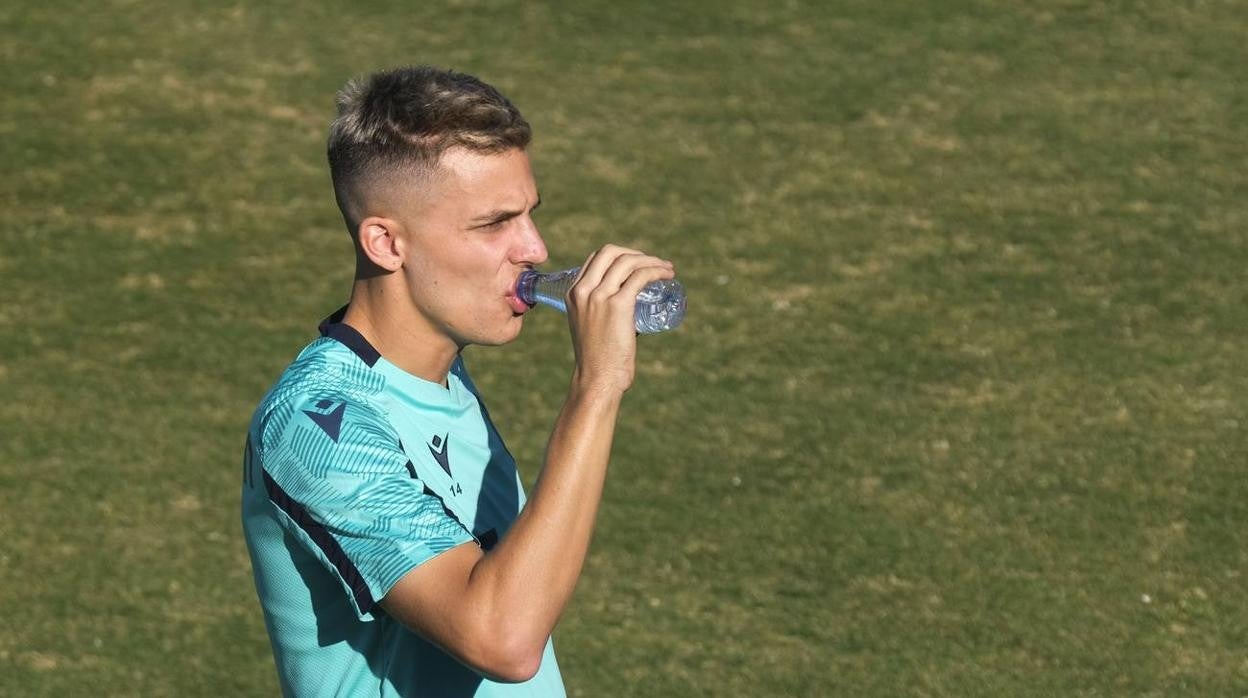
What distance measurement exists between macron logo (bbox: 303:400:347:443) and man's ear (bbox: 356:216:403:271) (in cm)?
35

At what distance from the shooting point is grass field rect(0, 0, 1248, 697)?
6801mm

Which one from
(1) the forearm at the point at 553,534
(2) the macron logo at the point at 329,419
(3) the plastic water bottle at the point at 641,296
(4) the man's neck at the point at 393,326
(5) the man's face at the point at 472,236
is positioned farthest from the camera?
(4) the man's neck at the point at 393,326

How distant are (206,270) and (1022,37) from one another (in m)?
5.47

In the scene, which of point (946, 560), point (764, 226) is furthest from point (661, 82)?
point (946, 560)

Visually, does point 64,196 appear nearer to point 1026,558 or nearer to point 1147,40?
point 1026,558

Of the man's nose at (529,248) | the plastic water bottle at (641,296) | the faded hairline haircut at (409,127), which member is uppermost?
the faded hairline haircut at (409,127)

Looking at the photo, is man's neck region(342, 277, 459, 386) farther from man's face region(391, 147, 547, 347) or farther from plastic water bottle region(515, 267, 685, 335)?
plastic water bottle region(515, 267, 685, 335)

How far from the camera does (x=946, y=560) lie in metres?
7.15

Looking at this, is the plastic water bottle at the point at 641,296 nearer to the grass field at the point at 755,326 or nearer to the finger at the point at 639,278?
the finger at the point at 639,278

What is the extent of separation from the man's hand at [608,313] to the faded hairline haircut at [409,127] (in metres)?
0.49

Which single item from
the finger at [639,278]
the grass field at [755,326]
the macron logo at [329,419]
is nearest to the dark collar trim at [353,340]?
the macron logo at [329,419]

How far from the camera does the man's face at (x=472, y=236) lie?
3.51 m

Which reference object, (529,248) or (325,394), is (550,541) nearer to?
(325,394)

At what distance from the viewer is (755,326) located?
29.6ft
